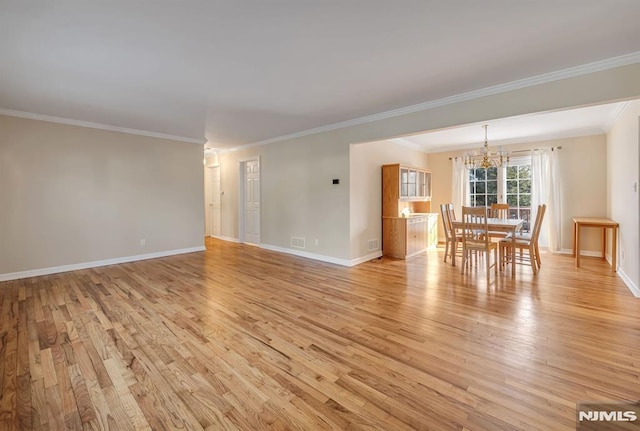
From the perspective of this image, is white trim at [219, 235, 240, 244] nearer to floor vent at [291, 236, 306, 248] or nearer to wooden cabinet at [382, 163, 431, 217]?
floor vent at [291, 236, 306, 248]

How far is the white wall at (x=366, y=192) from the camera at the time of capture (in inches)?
202

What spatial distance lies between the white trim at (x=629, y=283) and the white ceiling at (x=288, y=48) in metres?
2.72

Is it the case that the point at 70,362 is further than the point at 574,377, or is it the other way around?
the point at 70,362

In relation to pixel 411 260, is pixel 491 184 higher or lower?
higher

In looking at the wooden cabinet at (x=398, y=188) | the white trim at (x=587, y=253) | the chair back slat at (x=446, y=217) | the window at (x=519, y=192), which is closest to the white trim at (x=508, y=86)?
the wooden cabinet at (x=398, y=188)

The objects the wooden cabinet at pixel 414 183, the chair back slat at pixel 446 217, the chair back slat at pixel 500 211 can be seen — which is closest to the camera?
the chair back slat at pixel 446 217

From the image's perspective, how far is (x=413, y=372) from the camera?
1.99m

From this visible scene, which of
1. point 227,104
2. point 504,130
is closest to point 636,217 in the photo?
point 504,130

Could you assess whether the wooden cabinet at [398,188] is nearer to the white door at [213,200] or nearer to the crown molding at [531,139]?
the crown molding at [531,139]

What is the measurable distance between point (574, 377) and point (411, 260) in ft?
11.9

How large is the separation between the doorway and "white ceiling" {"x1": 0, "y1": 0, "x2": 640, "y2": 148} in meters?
3.17

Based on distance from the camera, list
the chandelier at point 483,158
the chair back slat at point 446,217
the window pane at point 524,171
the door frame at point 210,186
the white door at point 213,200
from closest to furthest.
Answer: the chair back slat at point 446,217
the chandelier at point 483,158
the window pane at point 524,171
the door frame at point 210,186
the white door at point 213,200

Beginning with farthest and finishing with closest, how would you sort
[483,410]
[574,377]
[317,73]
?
1. [317,73]
2. [574,377]
3. [483,410]

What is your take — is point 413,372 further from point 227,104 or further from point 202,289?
point 227,104
